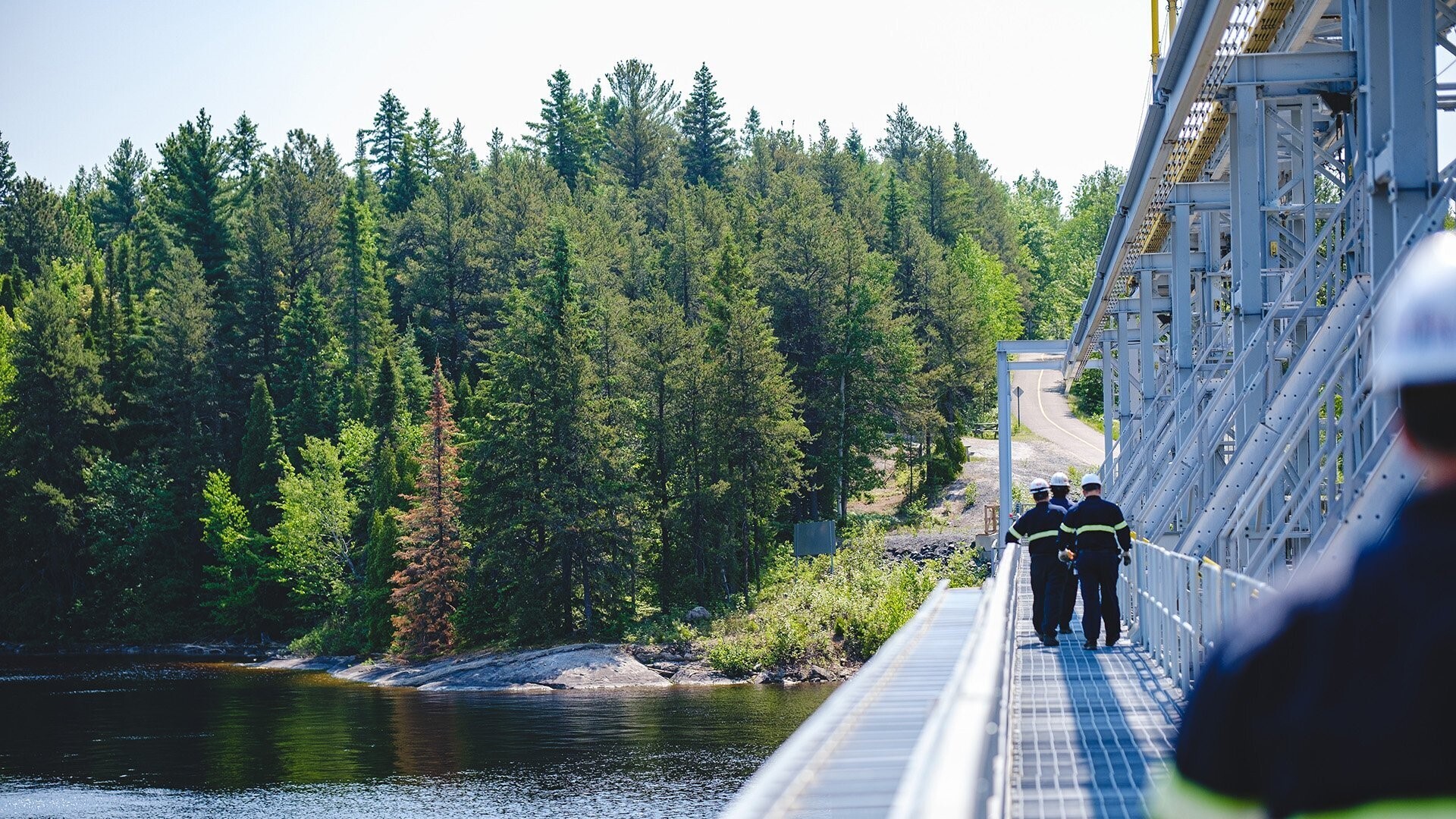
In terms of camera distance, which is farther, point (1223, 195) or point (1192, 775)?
point (1223, 195)

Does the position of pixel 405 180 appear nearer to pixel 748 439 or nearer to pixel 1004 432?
pixel 748 439

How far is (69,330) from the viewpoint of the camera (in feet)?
269

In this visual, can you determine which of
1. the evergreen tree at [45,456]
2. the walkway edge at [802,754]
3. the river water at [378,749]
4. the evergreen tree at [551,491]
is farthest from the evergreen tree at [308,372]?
the walkway edge at [802,754]

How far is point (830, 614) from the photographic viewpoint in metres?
55.3

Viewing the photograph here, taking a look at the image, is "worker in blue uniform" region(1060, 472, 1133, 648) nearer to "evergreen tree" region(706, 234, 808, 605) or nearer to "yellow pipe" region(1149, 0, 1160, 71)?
"yellow pipe" region(1149, 0, 1160, 71)

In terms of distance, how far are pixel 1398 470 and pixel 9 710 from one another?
4886 cm

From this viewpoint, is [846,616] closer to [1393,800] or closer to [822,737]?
[822,737]

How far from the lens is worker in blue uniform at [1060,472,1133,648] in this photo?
1447cm

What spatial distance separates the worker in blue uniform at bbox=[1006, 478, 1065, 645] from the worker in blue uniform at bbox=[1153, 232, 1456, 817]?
13.5 metres

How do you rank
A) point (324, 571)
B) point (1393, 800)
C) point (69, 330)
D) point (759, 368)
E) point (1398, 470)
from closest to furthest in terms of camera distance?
1. point (1393, 800)
2. point (1398, 470)
3. point (759, 368)
4. point (324, 571)
5. point (69, 330)

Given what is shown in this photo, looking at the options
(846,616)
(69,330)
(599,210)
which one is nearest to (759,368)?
(846,616)

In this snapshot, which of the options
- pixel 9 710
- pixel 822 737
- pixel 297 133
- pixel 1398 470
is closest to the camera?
pixel 822 737

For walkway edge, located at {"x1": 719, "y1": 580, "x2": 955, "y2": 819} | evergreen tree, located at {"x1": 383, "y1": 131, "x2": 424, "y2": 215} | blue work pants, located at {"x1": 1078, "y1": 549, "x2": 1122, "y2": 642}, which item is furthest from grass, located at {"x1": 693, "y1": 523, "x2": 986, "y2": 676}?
evergreen tree, located at {"x1": 383, "y1": 131, "x2": 424, "y2": 215}

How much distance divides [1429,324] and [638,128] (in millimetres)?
112621
